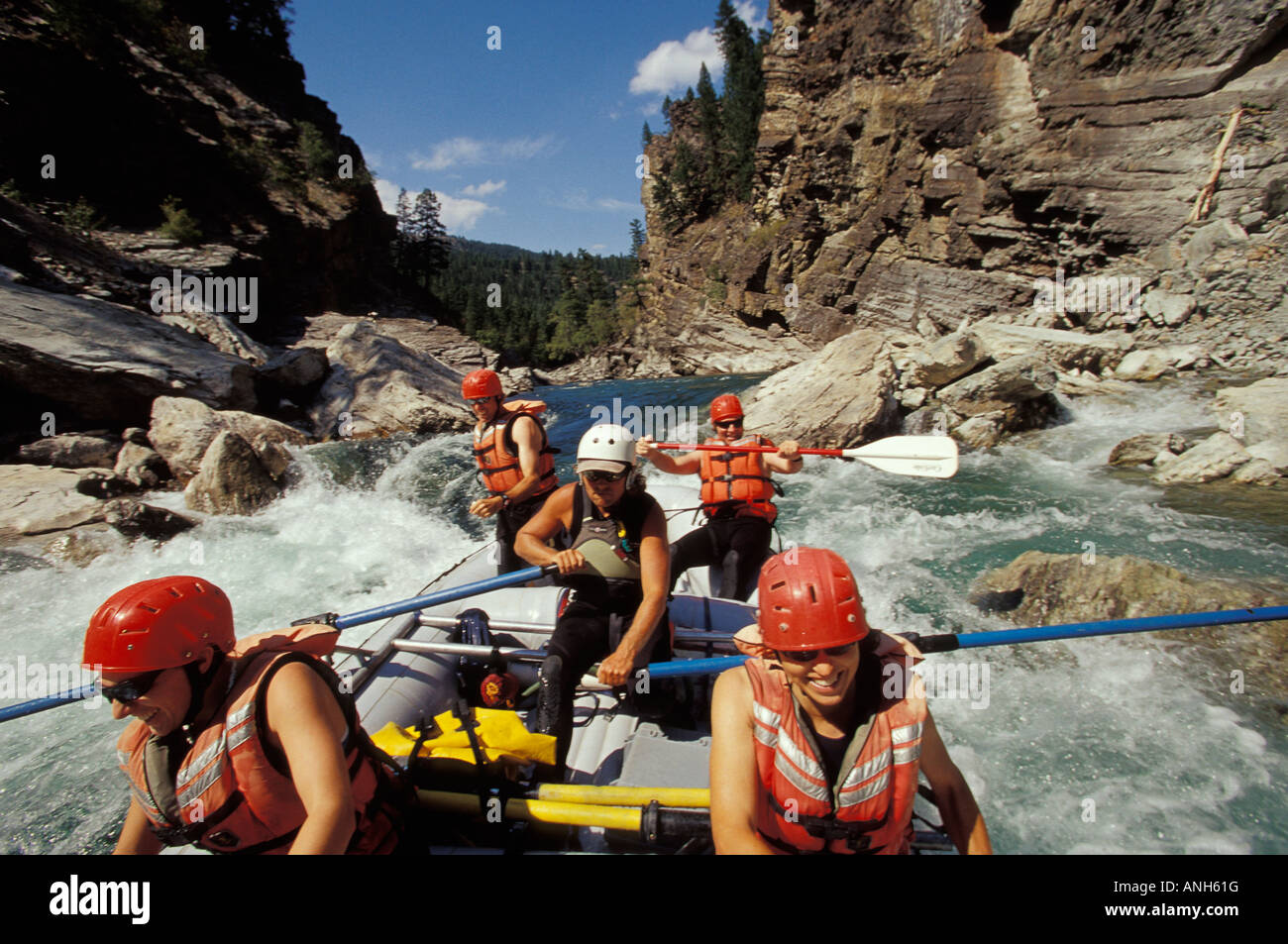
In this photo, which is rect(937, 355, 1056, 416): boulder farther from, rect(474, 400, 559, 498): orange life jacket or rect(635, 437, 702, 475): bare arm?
rect(474, 400, 559, 498): orange life jacket

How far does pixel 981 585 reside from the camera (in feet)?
19.0

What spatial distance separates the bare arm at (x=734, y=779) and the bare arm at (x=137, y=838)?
1645mm

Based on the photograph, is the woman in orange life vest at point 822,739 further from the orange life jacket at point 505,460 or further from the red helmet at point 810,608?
the orange life jacket at point 505,460

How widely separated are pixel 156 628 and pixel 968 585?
6470 millimetres

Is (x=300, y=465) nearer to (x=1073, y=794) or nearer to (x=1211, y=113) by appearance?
(x=1073, y=794)

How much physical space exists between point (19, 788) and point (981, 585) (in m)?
7.66

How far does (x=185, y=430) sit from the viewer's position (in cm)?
965

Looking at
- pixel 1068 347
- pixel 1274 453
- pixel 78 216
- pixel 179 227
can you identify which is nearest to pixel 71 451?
pixel 78 216

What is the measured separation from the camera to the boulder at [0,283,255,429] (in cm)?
922

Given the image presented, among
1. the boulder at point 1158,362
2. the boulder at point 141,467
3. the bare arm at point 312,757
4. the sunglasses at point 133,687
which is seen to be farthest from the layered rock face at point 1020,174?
the boulder at point 141,467

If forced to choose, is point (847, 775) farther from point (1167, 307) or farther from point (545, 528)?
point (1167, 307)

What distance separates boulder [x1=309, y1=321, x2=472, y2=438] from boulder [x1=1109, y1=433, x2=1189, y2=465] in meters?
13.2

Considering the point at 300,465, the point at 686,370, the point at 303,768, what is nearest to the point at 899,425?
the point at 300,465
